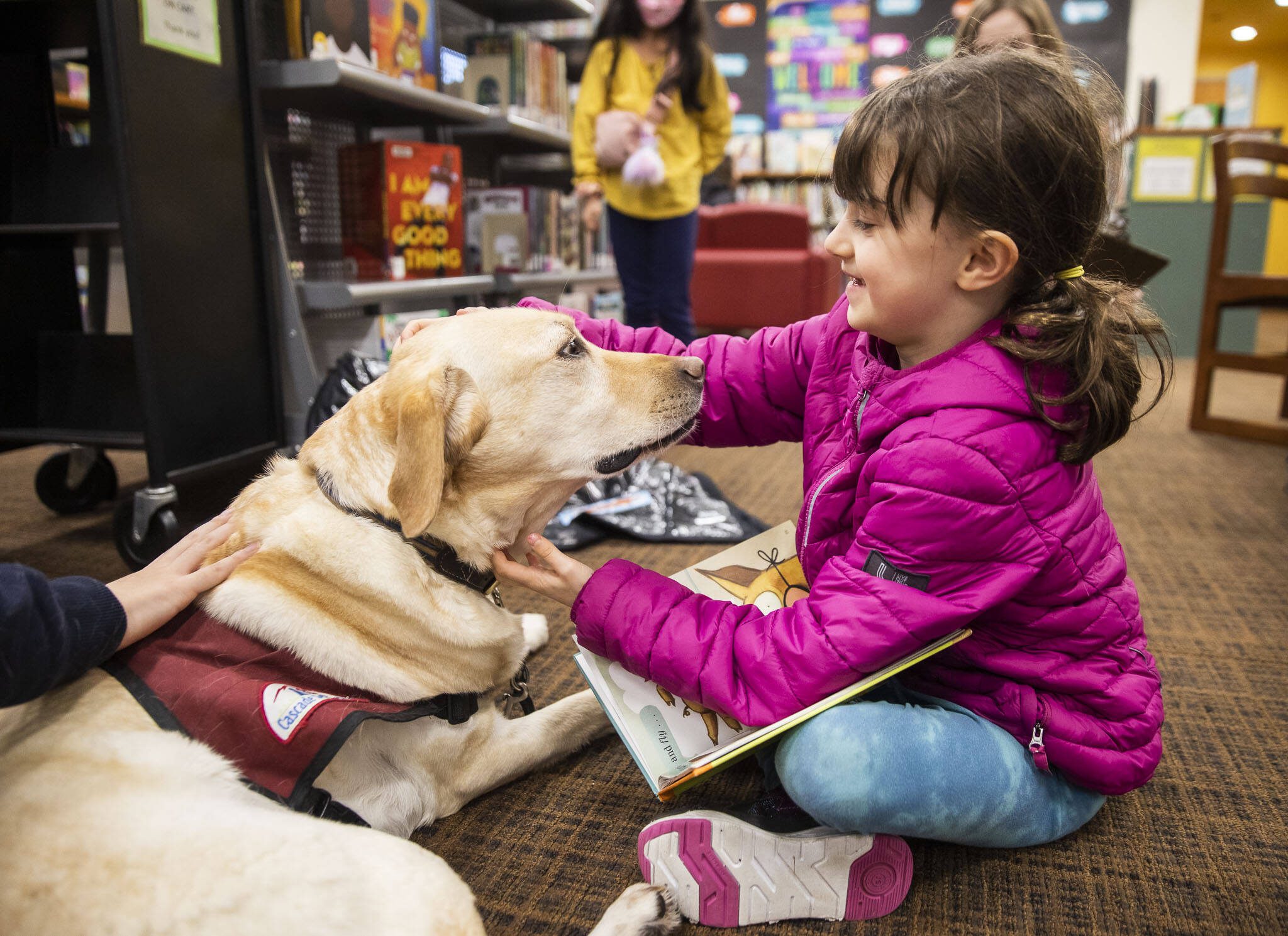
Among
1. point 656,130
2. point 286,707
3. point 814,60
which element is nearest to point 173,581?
point 286,707

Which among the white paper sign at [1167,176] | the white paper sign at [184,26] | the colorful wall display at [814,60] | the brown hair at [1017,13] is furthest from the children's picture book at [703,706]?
the colorful wall display at [814,60]

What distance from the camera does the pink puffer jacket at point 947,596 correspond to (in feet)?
3.43

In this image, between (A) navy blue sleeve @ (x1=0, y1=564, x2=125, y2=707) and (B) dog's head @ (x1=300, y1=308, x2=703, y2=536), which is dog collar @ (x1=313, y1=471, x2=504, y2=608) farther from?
(A) navy blue sleeve @ (x1=0, y1=564, x2=125, y2=707)

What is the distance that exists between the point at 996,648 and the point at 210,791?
1.01 m

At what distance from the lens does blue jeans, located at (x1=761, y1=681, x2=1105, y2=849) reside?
108 cm

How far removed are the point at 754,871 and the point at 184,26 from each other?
2.32m

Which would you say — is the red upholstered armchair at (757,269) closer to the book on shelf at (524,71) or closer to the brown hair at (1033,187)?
the book on shelf at (524,71)

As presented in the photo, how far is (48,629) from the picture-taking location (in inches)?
37.7

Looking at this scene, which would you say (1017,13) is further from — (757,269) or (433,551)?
(757,269)

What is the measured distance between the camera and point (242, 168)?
2.41 m

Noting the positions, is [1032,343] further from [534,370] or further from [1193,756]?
[1193,756]

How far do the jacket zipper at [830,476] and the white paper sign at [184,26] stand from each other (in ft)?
6.25

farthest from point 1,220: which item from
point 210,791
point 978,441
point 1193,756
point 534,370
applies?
point 1193,756

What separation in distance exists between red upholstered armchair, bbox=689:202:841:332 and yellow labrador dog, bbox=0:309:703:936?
19.0 feet
